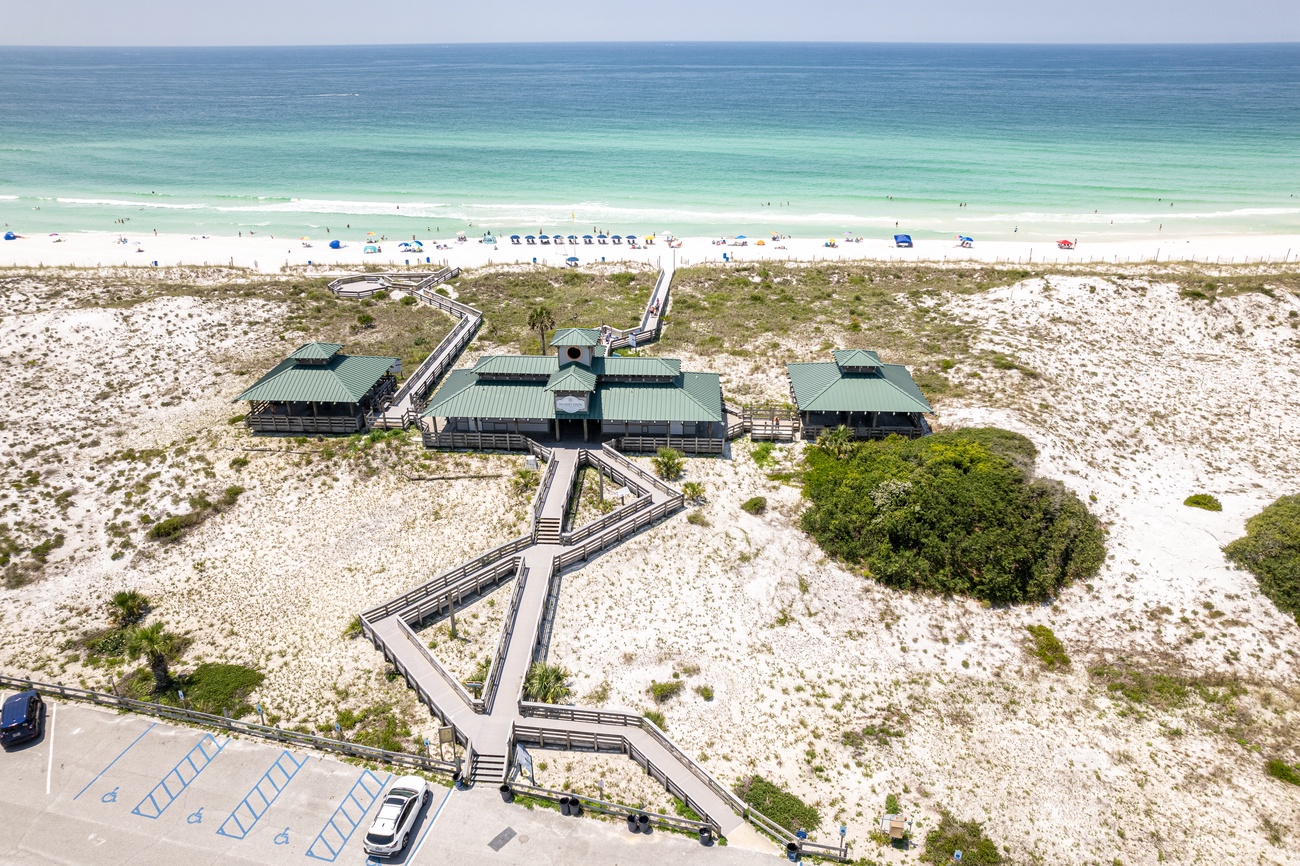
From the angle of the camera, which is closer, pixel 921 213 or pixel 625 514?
pixel 625 514

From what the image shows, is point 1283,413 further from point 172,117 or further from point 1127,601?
point 172,117

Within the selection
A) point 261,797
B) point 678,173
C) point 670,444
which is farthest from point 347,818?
point 678,173

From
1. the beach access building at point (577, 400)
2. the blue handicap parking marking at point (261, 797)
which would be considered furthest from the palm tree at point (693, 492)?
the blue handicap parking marking at point (261, 797)

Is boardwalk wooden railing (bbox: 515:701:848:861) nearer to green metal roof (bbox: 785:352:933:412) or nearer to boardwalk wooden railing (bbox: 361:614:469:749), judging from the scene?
boardwalk wooden railing (bbox: 361:614:469:749)

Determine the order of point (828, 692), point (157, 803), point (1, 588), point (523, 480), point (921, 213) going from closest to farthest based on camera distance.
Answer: point (157, 803) → point (828, 692) → point (1, 588) → point (523, 480) → point (921, 213)

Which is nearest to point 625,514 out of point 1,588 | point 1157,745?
point 1157,745

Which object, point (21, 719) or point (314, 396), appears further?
point (314, 396)

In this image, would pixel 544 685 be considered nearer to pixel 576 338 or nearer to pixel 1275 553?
pixel 576 338
